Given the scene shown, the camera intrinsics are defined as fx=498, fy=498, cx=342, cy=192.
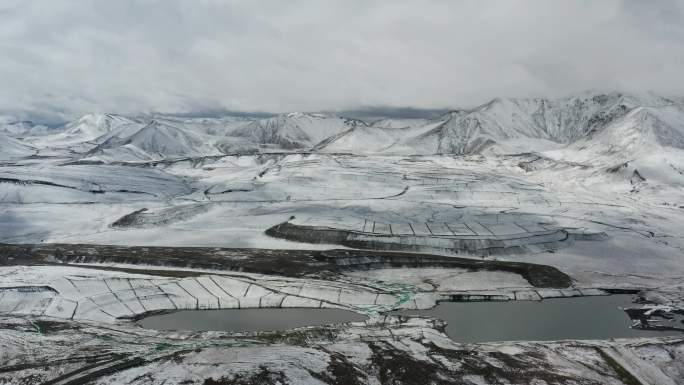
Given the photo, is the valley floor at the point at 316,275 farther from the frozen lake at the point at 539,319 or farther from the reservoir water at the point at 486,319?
the frozen lake at the point at 539,319

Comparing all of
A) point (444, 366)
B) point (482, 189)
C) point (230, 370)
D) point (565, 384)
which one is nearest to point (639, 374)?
point (565, 384)

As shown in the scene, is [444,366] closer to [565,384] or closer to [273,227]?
[565,384]

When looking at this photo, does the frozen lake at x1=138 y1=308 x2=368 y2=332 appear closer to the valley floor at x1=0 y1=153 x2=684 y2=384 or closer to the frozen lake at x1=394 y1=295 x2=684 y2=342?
the valley floor at x1=0 y1=153 x2=684 y2=384

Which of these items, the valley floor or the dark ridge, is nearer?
the valley floor

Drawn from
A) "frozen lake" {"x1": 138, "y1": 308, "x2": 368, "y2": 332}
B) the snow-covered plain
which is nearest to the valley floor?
the snow-covered plain

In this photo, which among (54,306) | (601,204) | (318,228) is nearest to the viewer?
(54,306)

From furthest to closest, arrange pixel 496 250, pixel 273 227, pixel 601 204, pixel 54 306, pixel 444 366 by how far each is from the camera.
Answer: pixel 601 204 < pixel 273 227 < pixel 496 250 < pixel 54 306 < pixel 444 366

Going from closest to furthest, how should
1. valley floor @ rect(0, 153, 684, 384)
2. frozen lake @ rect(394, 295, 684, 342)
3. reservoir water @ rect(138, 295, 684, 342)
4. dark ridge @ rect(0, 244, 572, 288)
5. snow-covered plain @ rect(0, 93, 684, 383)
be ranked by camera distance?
valley floor @ rect(0, 153, 684, 384)
snow-covered plain @ rect(0, 93, 684, 383)
frozen lake @ rect(394, 295, 684, 342)
reservoir water @ rect(138, 295, 684, 342)
dark ridge @ rect(0, 244, 572, 288)
